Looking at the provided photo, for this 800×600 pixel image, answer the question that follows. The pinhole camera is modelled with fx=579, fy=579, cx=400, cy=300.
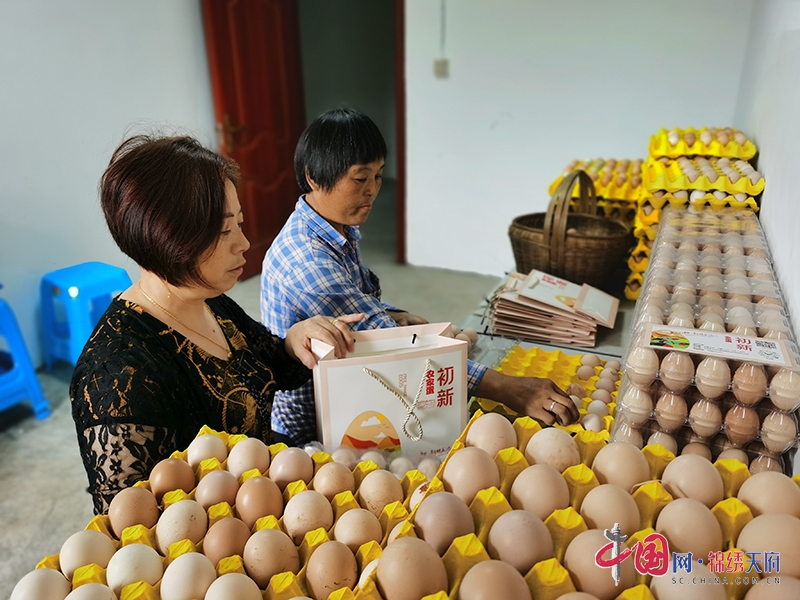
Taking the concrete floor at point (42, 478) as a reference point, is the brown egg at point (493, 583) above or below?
above

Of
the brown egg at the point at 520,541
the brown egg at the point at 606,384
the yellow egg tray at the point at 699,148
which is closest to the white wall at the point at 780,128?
the yellow egg tray at the point at 699,148

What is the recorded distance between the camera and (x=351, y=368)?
96cm

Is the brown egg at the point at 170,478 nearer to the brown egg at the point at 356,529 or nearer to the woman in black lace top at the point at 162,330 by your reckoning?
the woman in black lace top at the point at 162,330

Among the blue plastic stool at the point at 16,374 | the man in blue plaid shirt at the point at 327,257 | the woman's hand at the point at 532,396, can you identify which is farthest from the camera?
the blue plastic stool at the point at 16,374

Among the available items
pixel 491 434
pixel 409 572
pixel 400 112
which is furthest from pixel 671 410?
pixel 400 112

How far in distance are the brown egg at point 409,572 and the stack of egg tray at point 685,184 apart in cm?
164

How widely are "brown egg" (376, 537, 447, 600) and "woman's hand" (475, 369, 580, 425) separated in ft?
2.15

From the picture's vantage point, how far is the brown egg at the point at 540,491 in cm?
69

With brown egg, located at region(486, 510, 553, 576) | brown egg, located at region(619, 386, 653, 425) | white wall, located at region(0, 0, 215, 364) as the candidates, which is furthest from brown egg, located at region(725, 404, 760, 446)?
white wall, located at region(0, 0, 215, 364)

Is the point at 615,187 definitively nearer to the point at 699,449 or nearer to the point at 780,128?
the point at 780,128

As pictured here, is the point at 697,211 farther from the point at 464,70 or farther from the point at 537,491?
the point at 464,70

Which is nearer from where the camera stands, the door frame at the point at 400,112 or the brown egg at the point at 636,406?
the brown egg at the point at 636,406

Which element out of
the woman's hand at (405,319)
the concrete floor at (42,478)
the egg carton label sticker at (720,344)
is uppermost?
the egg carton label sticker at (720,344)

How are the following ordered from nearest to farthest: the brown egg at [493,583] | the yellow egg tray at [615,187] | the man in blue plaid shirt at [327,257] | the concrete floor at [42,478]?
the brown egg at [493,583] → the man in blue plaid shirt at [327,257] → the concrete floor at [42,478] → the yellow egg tray at [615,187]
